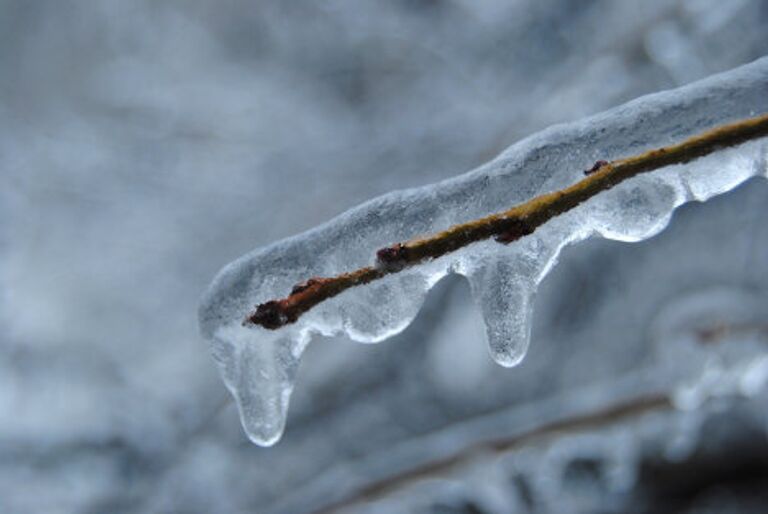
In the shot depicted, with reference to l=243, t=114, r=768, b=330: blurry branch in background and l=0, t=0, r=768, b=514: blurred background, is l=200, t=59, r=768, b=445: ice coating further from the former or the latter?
l=0, t=0, r=768, b=514: blurred background

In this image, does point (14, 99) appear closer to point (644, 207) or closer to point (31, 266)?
point (31, 266)

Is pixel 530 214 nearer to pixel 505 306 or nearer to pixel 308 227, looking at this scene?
pixel 505 306

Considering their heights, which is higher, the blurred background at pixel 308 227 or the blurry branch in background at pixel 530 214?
the blurred background at pixel 308 227

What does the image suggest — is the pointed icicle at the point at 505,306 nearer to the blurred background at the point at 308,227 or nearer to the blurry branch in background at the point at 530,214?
the blurry branch in background at the point at 530,214

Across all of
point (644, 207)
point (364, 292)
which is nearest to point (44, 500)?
point (364, 292)

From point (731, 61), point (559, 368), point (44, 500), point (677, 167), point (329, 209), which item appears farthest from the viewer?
point (559, 368)

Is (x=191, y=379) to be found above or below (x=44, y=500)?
above

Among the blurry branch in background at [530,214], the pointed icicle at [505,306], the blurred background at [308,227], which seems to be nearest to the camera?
the blurry branch in background at [530,214]

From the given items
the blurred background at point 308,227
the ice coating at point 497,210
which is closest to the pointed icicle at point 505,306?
the ice coating at point 497,210
